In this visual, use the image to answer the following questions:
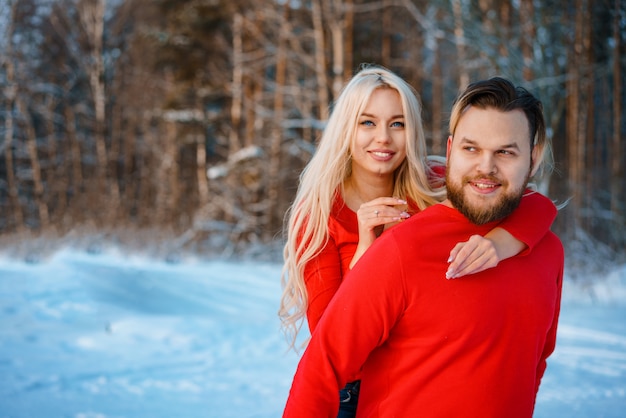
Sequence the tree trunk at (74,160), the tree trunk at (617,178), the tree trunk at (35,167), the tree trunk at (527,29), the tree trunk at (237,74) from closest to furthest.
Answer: the tree trunk at (527,29), the tree trunk at (617,178), the tree trunk at (237,74), the tree trunk at (74,160), the tree trunk at (35,167)

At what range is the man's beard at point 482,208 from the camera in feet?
5.42

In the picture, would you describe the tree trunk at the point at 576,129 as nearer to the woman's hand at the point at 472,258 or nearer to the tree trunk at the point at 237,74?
the tree trunk at the point at 237,74

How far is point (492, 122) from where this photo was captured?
1606 mm

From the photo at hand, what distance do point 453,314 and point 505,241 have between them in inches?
10.0

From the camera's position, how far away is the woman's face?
92.2 inches

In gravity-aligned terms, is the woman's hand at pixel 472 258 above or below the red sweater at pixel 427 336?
above

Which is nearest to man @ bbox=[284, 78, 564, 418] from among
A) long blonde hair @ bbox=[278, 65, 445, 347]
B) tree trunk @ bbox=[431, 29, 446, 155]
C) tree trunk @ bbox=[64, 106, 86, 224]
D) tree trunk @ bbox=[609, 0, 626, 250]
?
long blonde hair @ bbox=[278, 65, 445, 347]

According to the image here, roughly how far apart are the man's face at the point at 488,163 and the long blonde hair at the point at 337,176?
0.64m

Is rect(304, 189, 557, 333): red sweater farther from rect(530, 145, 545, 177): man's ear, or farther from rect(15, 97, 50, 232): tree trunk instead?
rect(15, 97, 50, 232): tree trunk

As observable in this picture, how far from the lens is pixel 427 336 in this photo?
1.57m

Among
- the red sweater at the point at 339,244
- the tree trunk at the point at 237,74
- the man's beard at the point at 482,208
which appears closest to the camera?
the man's beard at the point at 482,208

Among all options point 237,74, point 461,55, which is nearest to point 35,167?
point 237,74

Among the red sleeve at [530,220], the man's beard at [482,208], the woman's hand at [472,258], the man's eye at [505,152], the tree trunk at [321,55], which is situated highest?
the tree trunk at [321,55]

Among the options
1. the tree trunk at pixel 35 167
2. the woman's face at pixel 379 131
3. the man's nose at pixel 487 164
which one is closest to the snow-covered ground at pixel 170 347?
the woman's face at pixel 379 131
